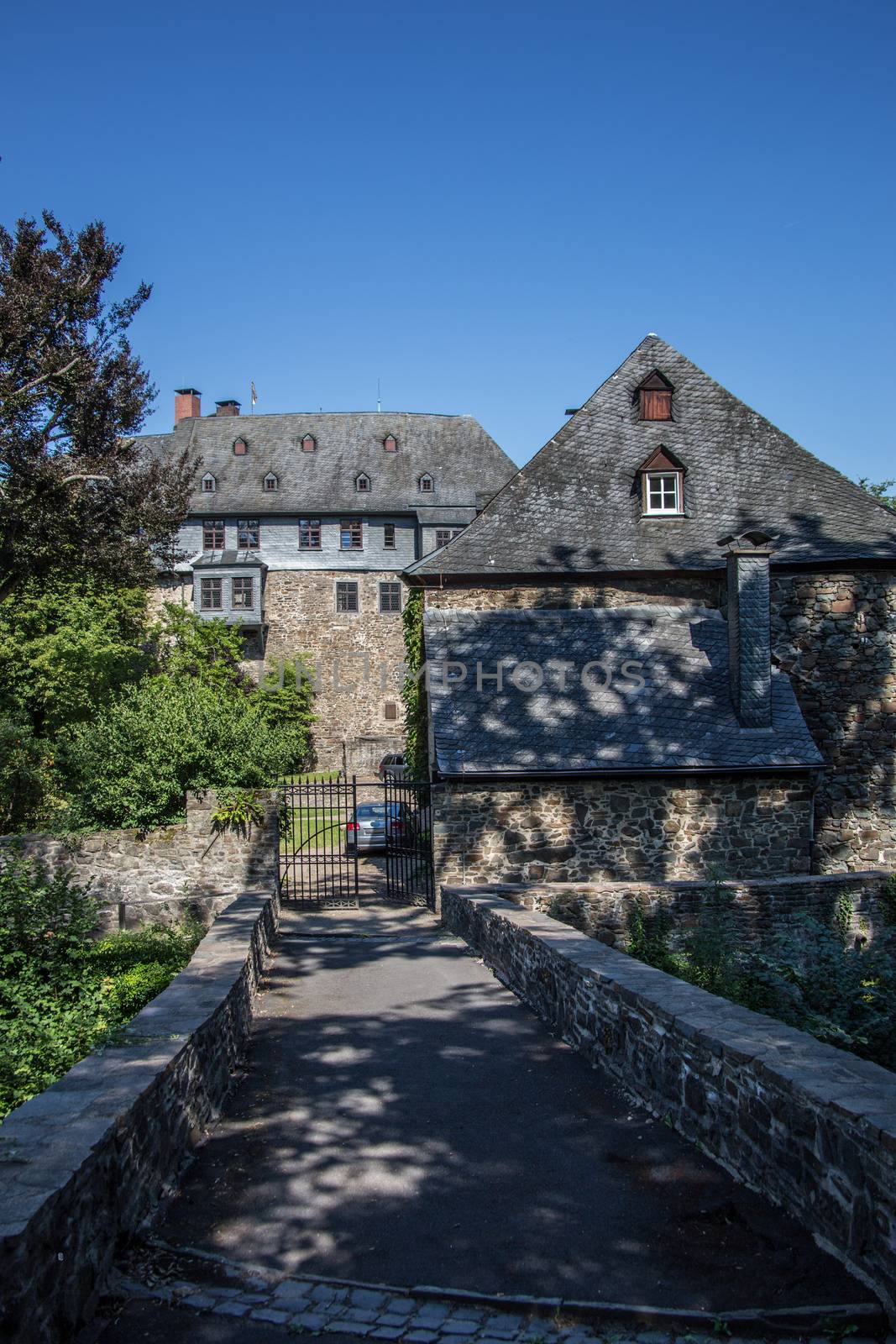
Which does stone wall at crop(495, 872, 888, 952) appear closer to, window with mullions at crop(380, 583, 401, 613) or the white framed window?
the white framed window

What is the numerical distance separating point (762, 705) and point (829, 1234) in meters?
12.7

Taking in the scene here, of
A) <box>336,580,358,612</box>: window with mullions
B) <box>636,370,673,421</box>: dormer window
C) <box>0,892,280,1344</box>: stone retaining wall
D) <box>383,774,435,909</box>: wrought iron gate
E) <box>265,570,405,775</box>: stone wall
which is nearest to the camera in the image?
<box>0,892,280,1344</box>: stone retaining wall

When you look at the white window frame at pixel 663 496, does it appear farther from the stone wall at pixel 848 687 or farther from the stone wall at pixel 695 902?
the stone wall at pixel 695 902

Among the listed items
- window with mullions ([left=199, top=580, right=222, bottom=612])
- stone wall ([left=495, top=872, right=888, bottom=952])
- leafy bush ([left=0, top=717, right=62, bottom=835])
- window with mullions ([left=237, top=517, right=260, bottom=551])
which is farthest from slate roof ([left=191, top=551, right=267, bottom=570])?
stone wall ([left=495, top=872, right=888, bottom=952])

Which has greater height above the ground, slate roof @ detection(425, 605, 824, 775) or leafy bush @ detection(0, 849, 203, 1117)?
slate roof @ detection(425, 605, 824, 775)

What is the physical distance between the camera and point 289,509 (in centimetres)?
4422

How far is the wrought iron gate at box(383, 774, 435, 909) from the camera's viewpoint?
627 inches

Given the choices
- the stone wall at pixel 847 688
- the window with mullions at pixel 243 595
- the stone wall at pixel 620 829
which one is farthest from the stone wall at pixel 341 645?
the stone wall at pixel 620 829

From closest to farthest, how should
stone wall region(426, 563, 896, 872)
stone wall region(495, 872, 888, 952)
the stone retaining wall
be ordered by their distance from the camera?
1. the stone retaining wall
2. stone wall region(495, 872, 888, 952)
3. stone wall region(426, 563, 896, 872)

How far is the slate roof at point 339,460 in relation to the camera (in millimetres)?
44625

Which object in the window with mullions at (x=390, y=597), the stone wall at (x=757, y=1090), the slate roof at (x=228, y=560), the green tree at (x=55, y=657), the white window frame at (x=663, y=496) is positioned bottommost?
the stone wall at (x=757, y=1090)

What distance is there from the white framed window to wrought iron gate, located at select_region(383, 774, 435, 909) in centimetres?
651

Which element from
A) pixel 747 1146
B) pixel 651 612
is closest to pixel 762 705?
pixel 651 612

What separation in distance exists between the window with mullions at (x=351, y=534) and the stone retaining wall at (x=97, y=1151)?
127 ft
